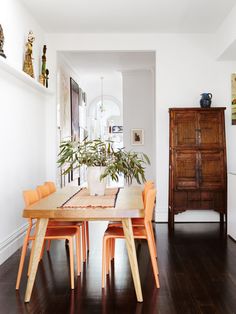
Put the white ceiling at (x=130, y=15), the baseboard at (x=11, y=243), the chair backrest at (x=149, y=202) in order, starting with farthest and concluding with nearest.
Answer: the white ceiling at (x=130, y=15) → the baseboard at (x=11, y=243) → the chair backrest at (x=149, y=202)

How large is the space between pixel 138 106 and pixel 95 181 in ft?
18.5

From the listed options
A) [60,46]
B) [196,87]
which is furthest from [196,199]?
[60,46]

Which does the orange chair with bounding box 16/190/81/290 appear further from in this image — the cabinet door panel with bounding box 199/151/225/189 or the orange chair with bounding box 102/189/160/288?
the cabinet door panel with bounding box 199/151/225/189

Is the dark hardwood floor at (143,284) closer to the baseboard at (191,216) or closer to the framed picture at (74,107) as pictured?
the baseboard at (191,216)

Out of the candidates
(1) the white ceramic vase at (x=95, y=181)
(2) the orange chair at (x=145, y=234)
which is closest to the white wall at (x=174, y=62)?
(1) the white ceramic vase at (x=95, y=181)

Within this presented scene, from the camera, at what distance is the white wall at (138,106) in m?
9.07

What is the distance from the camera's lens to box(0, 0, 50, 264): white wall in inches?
158

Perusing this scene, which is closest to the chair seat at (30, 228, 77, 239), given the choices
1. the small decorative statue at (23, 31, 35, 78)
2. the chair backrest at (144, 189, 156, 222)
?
the chair backrest at (144, 189, 156, 222)

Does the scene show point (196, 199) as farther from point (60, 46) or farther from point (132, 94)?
point (132, 94)

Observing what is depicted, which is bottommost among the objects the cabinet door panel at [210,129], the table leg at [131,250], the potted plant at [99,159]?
the table leg at [131,250]

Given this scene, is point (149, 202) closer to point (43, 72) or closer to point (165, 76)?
point (43, 72)

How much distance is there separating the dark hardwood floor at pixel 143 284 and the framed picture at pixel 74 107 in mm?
4240

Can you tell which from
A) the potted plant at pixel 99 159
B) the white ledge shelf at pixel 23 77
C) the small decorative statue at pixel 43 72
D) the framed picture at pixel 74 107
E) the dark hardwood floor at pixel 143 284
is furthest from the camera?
the framed picture at pixel 74 107

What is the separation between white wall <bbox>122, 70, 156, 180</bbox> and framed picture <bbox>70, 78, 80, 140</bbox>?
3.96 ft
